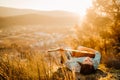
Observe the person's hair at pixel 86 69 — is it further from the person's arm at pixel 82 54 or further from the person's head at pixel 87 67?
the person's arm at pixel 82 54

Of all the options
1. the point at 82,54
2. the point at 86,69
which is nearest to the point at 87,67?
the point at 86,69

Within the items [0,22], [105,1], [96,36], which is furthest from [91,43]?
[0,22]

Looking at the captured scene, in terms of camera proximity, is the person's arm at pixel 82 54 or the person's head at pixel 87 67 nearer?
the person's head at pixel 87 67

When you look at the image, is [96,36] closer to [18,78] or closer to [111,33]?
[111,33]

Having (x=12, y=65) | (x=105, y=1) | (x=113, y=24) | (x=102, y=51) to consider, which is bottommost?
(x=102, y=51)

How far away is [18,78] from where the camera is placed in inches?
165

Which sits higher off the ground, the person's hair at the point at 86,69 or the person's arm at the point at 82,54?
the person's arm at the point at 82,54

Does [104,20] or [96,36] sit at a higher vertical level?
[104,20]

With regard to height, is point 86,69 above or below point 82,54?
below

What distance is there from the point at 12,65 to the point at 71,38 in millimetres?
8387

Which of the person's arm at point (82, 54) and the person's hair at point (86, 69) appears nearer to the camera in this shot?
the person's hair at point (86, 69)

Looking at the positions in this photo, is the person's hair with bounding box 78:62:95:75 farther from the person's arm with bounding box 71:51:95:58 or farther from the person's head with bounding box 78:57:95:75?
the person's arm with bounding box 71:51:95:58

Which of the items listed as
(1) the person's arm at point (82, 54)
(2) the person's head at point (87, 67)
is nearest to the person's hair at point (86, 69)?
(2) the person's head at point (87, 67)

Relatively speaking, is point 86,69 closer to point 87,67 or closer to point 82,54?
point 87,67
